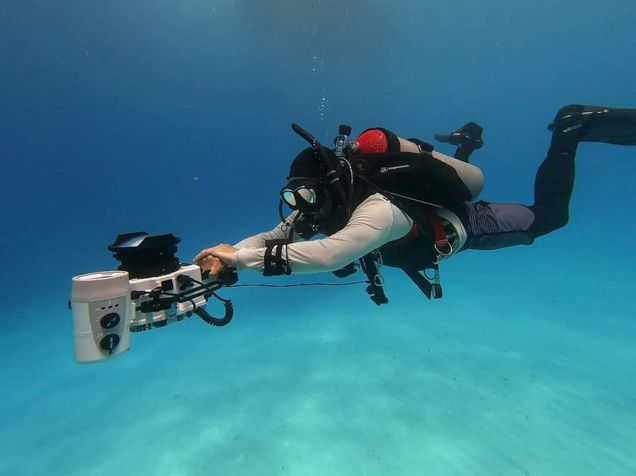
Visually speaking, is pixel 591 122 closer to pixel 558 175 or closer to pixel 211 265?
pixel 558 175

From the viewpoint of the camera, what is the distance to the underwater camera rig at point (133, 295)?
6.46 feet

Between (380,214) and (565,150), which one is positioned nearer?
(380,214)

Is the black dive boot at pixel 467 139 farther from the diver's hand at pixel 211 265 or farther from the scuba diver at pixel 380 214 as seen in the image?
the diver's hand at pixel 211 265

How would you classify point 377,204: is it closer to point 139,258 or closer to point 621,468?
point 139,258

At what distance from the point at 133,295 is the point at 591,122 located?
18.7 feet

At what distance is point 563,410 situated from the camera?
5.18 metres

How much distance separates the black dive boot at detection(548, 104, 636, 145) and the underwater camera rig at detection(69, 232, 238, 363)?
488cm

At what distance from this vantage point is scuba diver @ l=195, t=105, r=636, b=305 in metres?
2.73

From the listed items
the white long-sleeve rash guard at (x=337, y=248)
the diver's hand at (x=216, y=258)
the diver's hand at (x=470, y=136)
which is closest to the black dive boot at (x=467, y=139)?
the diver's hand at (x=470, y=136)

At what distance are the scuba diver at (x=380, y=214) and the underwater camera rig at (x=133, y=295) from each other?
0.37m

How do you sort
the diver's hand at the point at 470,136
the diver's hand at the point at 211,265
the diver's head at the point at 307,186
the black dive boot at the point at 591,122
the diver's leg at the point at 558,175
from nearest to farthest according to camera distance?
the diver's hand at the point at 211,265 < the diver's head at the point at 307,186 < the diver's leg at the point at 558,175 < the black dive boot at the point at 591,122 < the diver's hand at the point at 470,136

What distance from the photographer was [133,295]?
216 cm

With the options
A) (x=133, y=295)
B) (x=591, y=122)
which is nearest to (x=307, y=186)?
(x=133, y=295)

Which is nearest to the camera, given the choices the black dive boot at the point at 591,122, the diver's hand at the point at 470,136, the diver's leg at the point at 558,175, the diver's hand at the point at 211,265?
the diver's hand at the point at 211,265
